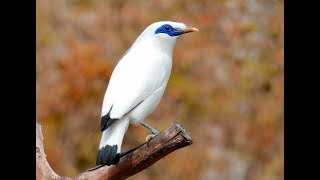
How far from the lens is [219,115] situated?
11039mm

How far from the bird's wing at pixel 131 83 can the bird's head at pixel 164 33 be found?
0.49ft

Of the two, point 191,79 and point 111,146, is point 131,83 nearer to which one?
point 111,146

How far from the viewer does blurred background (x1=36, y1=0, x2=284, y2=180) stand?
9.92 metres

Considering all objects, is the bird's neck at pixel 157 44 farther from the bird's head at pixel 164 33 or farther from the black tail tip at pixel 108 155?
the black tail tip at pixel 108 155

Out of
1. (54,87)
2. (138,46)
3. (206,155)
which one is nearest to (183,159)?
(206,155)

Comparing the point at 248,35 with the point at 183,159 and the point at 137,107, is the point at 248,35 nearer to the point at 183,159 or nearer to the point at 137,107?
the point at 183,159

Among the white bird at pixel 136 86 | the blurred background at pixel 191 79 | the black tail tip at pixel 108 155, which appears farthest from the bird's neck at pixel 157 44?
the blurred background at pixel 191 79

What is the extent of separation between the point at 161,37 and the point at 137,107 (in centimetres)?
56

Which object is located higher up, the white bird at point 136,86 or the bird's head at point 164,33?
the bird's head at point 164,33

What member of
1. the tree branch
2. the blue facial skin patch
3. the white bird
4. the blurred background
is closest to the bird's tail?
the white bird

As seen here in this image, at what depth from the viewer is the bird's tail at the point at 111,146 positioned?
474 cm

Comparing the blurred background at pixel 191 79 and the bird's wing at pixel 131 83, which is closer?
the bird's wing at pixel 131 83

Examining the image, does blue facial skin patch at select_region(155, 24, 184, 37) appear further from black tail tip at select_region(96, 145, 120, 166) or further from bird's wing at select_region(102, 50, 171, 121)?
black tail tip at select_region(96, 145, 120, 166)

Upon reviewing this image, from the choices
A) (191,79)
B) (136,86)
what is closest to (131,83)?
(136,86)
